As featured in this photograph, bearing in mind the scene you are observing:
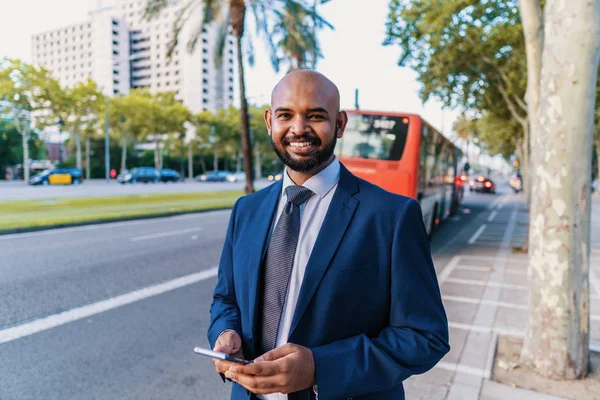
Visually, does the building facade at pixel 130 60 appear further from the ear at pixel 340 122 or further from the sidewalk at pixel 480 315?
the ear at pixel 340 122

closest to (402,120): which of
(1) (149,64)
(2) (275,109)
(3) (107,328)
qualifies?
(3) (107,328)

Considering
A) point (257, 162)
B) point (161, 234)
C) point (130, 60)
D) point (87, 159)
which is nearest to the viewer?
point (161, 234)

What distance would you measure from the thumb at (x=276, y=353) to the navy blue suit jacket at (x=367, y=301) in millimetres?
104

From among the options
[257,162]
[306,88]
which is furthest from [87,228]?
[257,162]

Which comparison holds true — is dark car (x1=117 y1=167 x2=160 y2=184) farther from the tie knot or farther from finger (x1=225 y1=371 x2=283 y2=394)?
finger (x1=225 y1=371 x2=283 y2=394)

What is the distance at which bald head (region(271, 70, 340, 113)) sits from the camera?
1.43m

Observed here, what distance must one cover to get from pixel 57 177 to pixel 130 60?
6539cm

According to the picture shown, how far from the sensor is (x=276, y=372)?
119cm

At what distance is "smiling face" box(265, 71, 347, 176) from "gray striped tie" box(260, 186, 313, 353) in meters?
0.12

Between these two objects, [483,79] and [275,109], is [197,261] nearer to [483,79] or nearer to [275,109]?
[275,109]

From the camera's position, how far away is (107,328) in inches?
193

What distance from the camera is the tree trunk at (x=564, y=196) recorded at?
3547mm

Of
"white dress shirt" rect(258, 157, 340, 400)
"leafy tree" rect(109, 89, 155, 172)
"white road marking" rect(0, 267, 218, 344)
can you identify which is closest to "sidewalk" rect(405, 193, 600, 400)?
"white dress shirt" rect(258, 157, 340, 400)

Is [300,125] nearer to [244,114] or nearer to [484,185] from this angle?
[244,114]
